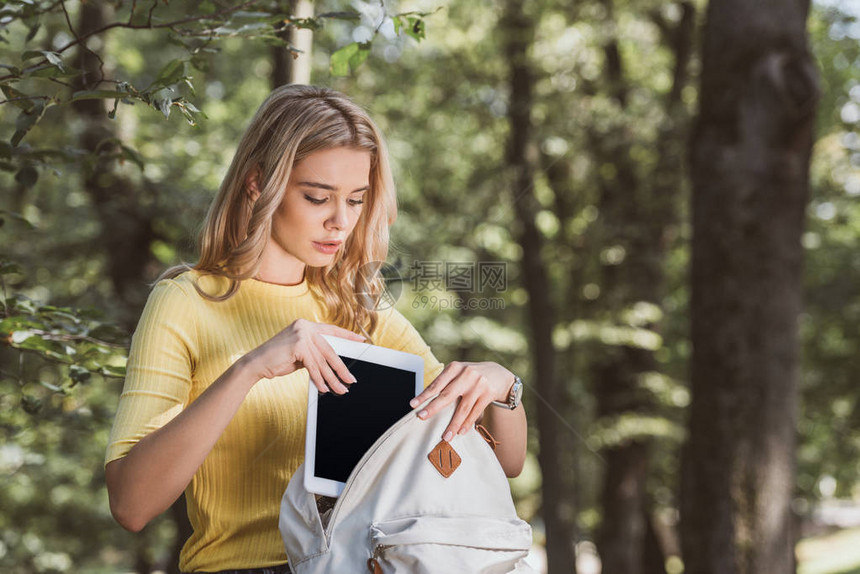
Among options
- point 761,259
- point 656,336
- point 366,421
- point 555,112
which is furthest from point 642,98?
point 366,421

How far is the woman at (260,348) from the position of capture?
1.64m

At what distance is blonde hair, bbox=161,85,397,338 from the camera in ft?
6.37

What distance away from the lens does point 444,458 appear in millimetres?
1624

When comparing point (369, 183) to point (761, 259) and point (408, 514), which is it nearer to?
point (408, 514)

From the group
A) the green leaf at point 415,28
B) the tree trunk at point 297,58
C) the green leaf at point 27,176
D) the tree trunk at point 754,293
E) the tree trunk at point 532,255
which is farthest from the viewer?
the tree trunk at point 532,255

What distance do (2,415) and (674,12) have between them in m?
10.9

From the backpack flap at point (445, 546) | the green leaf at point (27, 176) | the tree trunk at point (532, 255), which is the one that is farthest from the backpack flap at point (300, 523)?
the tree trunk at point (532, 255)

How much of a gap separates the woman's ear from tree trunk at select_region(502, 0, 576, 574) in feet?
28.0

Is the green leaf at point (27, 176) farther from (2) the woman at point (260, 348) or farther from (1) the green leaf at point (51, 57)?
(2) the woman at point (260, 348)

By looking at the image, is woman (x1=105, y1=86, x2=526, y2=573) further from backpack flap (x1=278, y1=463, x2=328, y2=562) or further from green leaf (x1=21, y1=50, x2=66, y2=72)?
green leaf (x1=21, y1=50, x2=66, y2=72)

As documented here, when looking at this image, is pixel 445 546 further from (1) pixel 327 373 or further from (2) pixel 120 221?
(2) pixel 120 221

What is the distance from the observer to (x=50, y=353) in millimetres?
2613

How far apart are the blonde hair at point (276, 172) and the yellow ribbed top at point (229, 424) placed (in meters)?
0.08

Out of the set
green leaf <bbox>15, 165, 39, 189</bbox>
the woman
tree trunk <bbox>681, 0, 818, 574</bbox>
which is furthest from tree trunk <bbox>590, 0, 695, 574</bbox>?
→ the woman
